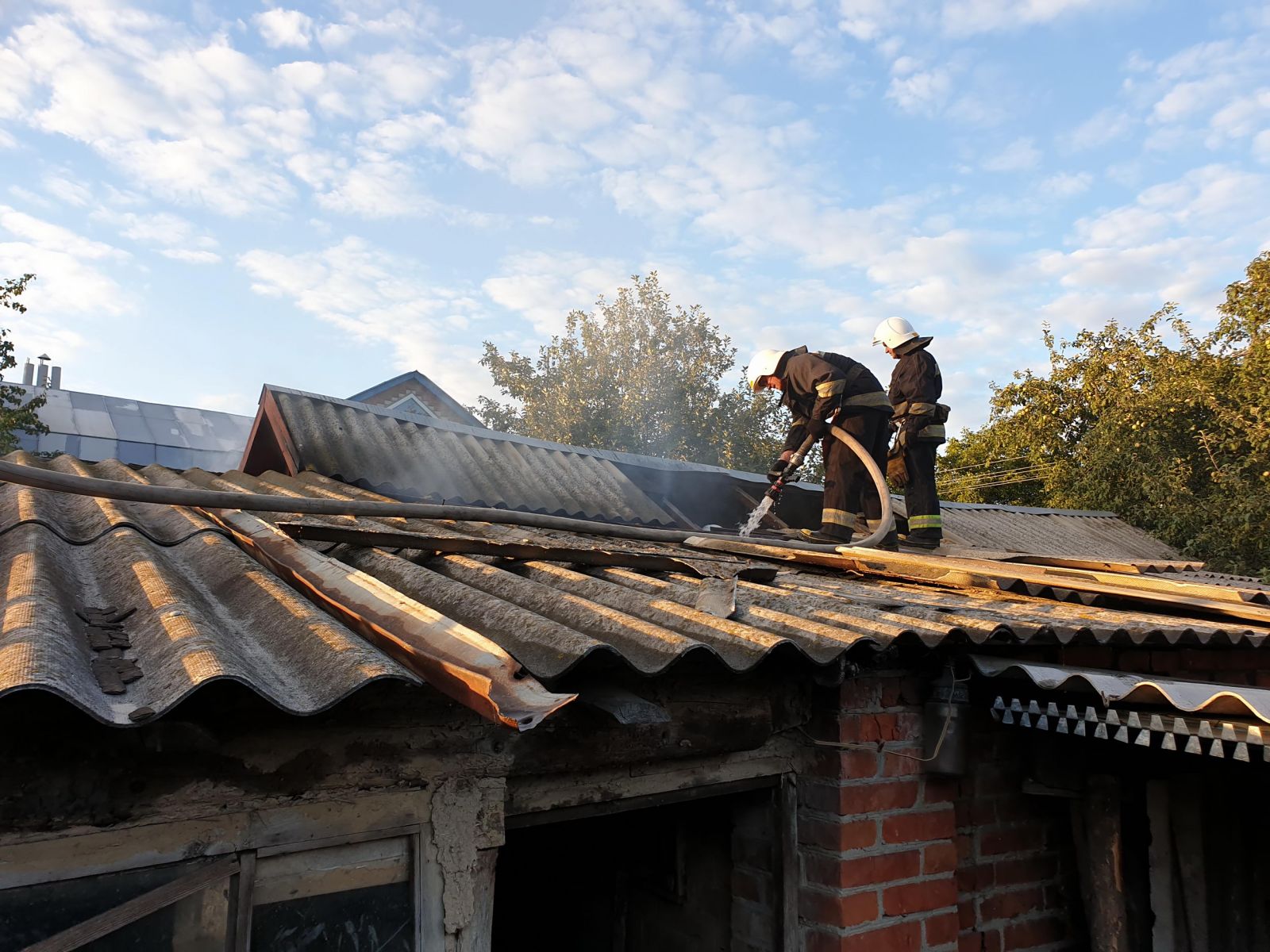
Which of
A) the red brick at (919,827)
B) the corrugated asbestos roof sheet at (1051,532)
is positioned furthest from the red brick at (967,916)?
the corrugated asbestos roof sheet at (1051,532)

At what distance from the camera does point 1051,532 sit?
473 inches

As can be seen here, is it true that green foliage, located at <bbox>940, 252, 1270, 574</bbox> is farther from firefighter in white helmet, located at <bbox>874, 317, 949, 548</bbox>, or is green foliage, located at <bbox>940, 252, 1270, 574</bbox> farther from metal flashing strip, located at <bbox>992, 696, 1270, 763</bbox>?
metal flashing strip, located at <bbox>992, 696, 1270, 763</bbox>

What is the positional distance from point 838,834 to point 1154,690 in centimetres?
98

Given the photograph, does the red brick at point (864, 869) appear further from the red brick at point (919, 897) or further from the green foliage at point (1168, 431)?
the green foliage at point (1168, 431)

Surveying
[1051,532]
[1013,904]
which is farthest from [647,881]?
[1051,532]

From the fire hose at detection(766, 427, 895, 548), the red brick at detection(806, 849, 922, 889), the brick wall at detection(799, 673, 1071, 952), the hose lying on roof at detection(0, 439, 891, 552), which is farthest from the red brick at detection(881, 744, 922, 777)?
the fire hose at detection(766, 427, 895, 548)

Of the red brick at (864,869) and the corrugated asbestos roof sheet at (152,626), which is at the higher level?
the corrugated asbestos roof sheet at (152,626)

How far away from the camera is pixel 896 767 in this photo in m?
2.73

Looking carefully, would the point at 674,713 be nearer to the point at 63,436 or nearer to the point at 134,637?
the point at 134,637

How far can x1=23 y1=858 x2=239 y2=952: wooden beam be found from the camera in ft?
5.08

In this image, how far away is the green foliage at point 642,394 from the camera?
22.3 meters

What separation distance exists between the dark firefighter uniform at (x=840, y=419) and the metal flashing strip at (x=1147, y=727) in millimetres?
3077

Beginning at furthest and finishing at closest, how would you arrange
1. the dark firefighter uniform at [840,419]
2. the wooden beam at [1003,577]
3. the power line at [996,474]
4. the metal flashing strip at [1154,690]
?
the power line at [996,474] < the dark firefighter uniform at [840,419] < the wooden beam at [1003,577] < the metal flashing strip at [1154,690]

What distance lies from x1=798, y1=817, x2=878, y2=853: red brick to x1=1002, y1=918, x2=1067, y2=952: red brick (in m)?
0.91
